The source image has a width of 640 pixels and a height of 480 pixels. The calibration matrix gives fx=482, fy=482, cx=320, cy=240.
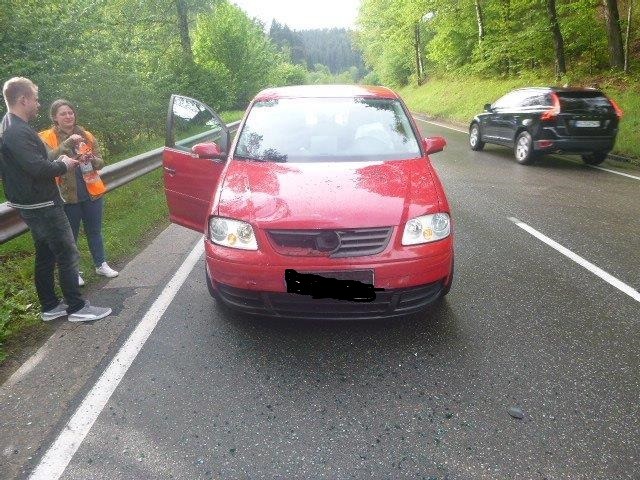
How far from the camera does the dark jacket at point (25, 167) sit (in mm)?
3156

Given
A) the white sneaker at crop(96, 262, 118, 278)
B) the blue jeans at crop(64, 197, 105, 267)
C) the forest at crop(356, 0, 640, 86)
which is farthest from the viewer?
the forest at crop(356, 0, 640, 86)

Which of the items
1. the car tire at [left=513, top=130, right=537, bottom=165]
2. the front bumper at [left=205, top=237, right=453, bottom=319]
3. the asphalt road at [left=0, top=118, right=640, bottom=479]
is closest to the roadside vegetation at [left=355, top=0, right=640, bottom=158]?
the car tire at [left=513, top=130, right=537, bottom=165]

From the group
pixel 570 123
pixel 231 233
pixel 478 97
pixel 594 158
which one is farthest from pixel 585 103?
pixel 478 97

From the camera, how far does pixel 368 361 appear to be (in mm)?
3152

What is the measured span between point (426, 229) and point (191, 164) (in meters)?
2.52

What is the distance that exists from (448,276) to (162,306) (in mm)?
2311

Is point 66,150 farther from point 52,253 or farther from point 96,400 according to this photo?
point 96,400

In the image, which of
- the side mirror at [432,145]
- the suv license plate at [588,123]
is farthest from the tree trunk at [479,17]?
the side mirror at [432,145]

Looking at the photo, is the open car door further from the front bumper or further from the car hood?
the front bumper

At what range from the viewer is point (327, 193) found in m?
3.37

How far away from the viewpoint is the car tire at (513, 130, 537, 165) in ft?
34.3

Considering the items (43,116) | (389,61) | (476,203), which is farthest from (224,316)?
(389,61)

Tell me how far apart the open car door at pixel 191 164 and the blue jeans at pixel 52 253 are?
1.21 m

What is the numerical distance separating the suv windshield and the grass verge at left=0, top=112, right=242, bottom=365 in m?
8.17
